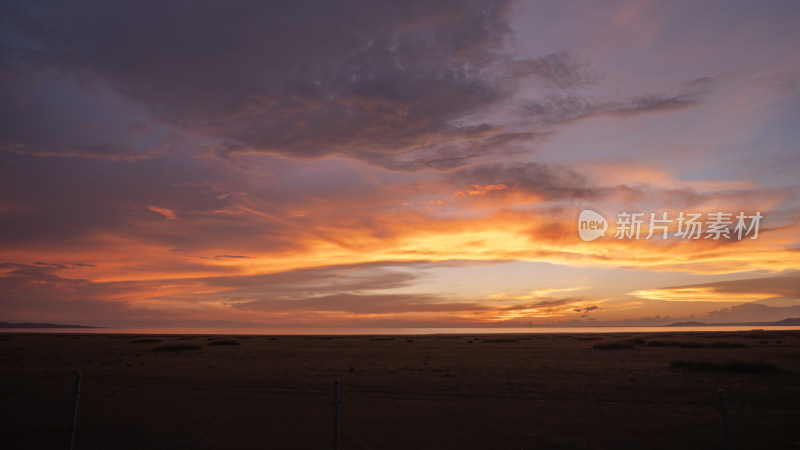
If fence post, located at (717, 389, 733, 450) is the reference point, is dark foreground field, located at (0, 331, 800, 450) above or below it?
below

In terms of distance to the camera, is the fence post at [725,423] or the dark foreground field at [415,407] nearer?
the fence post at [725,423]

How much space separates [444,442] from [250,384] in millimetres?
15208

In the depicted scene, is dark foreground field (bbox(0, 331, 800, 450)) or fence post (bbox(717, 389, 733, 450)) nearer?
fence post (bbox(717, 389, 733, 450))

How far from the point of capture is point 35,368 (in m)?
34.5

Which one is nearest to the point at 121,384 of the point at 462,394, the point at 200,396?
the point at 200,396

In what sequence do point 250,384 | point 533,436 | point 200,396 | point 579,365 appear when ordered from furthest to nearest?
point 579,365
point 250,384
point 200,396
point 533,436

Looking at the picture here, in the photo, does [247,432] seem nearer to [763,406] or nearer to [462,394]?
[462,394]

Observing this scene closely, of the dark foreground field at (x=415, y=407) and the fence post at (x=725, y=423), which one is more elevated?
the fence post at (x=725, y=423)

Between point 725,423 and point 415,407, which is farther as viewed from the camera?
point 415,407

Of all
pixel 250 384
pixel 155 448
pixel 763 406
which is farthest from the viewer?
pixel 250 384

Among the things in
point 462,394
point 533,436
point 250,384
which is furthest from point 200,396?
point 533,436

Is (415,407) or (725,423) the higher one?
(725,423)

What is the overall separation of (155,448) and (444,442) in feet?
29.0

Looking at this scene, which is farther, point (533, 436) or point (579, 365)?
point (579, 365)
